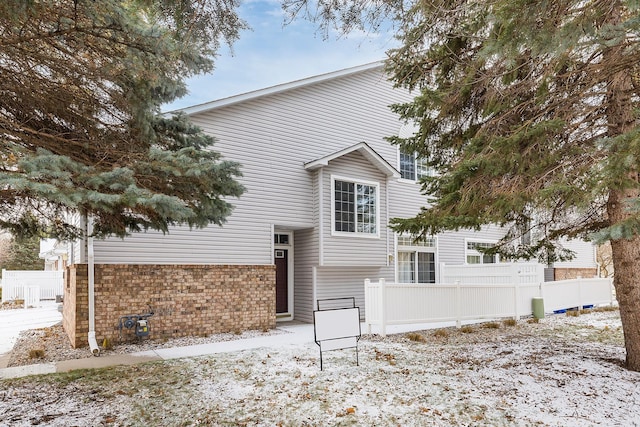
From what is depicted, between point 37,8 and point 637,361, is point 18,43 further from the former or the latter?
point 637,361

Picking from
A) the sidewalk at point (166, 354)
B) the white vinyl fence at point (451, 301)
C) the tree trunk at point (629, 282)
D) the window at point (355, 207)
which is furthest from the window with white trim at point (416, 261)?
the tree trunk at point (629, 282)

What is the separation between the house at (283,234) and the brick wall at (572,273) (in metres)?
6.54

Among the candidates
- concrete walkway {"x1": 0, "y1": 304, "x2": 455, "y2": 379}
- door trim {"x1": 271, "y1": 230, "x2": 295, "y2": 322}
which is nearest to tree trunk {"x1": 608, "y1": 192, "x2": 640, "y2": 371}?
concrete walkway {"x1": 0, "y1": 304, "x2": 455, "y2": 379}

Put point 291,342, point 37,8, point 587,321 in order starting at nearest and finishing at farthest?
1. point 37,8
2. point 291,342
3. point 587,321

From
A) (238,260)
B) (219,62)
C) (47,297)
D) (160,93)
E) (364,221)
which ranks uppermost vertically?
(219,62)

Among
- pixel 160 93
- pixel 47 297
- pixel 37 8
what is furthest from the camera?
pixel 47 297

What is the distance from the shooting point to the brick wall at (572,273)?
59.4ft

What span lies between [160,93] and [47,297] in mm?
18235

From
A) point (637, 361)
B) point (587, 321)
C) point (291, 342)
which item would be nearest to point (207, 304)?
point (291, 342)

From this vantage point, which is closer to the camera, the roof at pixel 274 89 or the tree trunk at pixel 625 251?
the tree trunk at pixel 625 251

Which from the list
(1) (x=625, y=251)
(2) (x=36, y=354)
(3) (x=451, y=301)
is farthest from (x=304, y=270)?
(1) (x=625, y=251)

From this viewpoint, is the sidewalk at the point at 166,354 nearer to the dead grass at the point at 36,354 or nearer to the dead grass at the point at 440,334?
the dead grass at the point at 36,354

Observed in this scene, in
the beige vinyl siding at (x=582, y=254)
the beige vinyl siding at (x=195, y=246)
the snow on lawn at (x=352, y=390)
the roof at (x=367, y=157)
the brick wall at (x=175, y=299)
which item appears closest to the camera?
the snow on lawn at (x=352, y=390)

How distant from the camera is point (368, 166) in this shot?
1283 centimetres
